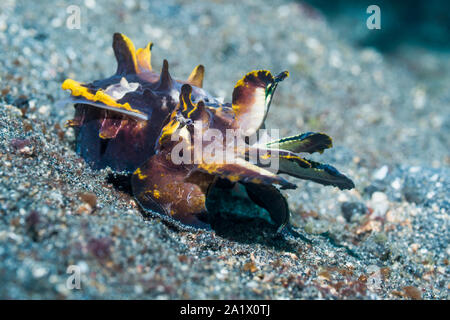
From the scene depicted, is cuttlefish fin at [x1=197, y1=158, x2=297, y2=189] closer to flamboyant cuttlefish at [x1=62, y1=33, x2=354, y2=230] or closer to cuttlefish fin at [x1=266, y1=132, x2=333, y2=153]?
flamboyant cuttlefish at [x1=62, y1=33, x2=354, y2=230]

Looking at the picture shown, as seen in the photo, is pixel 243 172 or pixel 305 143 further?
pixel 305 143

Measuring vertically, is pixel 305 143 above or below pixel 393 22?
below

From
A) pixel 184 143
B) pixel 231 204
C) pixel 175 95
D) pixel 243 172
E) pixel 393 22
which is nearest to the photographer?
pixel 243 172

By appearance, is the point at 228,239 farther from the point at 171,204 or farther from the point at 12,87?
the point at 12,87

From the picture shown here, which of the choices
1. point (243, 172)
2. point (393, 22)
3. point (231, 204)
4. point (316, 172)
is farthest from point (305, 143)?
point (393, 22)

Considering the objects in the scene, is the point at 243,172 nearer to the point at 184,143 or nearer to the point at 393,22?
the point at 184,143

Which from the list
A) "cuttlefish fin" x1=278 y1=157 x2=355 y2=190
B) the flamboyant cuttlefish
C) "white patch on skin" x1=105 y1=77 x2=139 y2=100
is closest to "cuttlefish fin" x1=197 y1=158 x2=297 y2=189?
the flamboyant cuttlefish

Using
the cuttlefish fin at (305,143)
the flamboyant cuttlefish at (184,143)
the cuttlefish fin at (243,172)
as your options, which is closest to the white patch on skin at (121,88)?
the flamboyant cuttlefish at (184,143)
